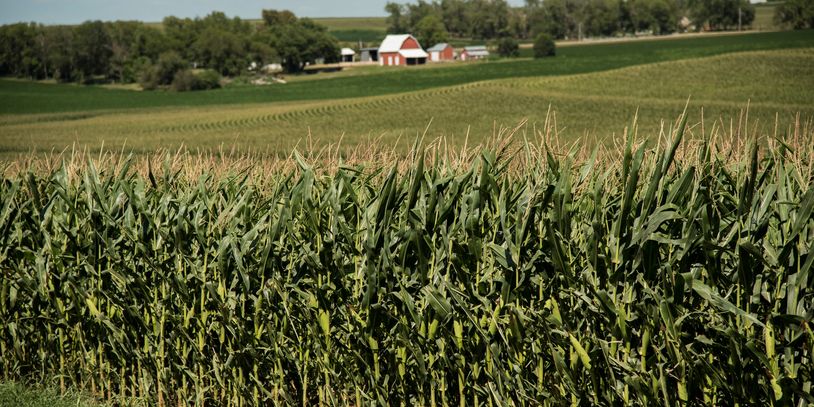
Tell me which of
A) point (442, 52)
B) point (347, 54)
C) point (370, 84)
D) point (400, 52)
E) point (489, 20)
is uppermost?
point (489, 20)

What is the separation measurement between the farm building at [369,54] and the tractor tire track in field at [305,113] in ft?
284

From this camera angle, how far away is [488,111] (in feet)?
181

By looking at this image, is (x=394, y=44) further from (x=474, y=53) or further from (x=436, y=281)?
(x=436, y=281)

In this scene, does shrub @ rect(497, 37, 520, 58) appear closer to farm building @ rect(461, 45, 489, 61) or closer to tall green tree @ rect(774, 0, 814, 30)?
farm building @ rect(461, 45, 489, 61)

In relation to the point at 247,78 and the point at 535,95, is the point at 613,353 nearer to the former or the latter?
the point at 535,95

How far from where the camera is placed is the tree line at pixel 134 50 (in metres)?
126

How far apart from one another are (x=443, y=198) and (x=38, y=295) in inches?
173

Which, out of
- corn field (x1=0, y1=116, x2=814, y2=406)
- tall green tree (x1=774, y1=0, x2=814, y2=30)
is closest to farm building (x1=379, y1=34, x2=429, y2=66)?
tall green tree (x1=774, y1=0, x2=814, y2=30)

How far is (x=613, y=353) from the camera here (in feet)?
16.7

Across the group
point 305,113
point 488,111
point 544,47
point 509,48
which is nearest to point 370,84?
point 305,113

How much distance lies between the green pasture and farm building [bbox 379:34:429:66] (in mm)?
26830

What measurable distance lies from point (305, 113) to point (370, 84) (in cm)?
3523

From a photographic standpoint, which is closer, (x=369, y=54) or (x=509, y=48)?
(x=509, y=48)

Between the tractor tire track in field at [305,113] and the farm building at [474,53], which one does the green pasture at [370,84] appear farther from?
the farm building at [474,53]
